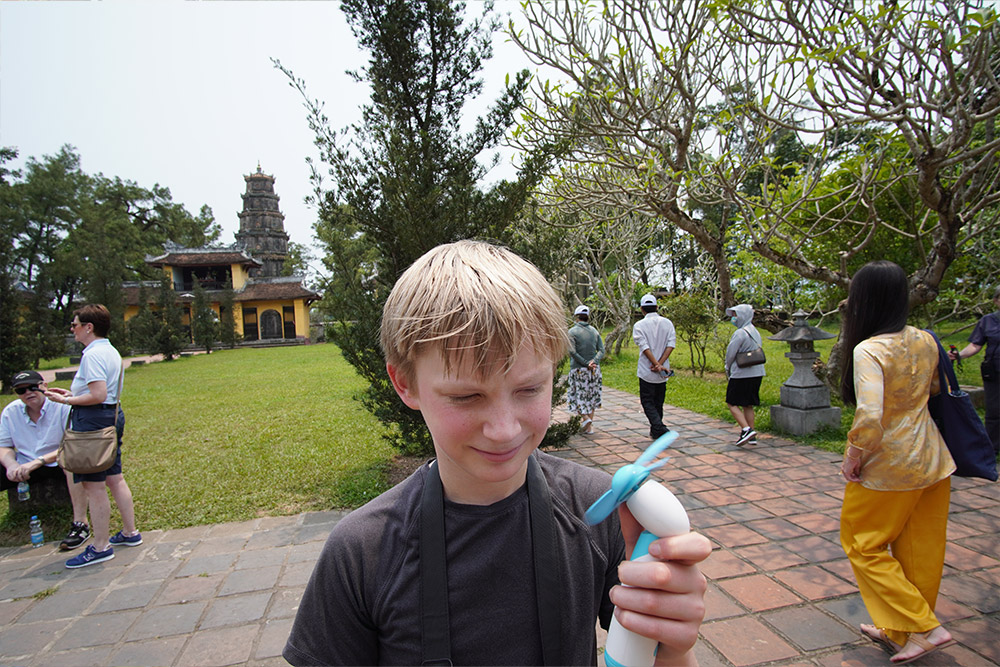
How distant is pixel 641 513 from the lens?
0.79 metres

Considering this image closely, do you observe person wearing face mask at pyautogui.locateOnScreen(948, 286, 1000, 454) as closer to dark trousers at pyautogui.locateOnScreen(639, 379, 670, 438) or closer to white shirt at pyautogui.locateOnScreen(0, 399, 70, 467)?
dark trousers at pyautogui.locateOnScreen(639, 379, 670, 438)

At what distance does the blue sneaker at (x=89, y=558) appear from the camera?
4.11m

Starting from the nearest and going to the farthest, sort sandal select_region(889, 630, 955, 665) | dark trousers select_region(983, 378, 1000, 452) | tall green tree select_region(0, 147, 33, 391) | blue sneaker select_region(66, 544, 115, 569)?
sandal select_region(889, 630, 955, 665), blue sneaker select_region(66, 544, 115, 569), dark trousers select_region(983, 378, 1000, 452), tall green tree select_region(0, 147, 33, 391)

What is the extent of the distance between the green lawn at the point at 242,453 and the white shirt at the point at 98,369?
1548 millimetres

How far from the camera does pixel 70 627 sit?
3.27 meters

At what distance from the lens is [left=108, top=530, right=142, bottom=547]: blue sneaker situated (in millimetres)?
4461

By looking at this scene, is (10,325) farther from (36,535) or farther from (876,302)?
(876,302)

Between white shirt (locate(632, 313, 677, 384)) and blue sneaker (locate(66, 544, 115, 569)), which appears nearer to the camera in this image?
blue sneaker (locate(66, 544, 115, 569))

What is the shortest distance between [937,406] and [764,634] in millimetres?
1503

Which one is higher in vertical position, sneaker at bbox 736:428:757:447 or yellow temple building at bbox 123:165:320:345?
yellow temple building at bbox 123:165:320:345

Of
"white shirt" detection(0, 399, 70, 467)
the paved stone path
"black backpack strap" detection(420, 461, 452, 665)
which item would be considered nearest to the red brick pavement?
the paved stone path

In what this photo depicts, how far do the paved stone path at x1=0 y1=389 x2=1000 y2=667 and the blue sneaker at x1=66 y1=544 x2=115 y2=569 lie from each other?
9 centimetres

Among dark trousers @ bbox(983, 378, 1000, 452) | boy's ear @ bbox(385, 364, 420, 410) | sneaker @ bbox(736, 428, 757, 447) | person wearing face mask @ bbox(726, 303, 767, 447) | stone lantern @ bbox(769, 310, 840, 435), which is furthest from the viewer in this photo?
stone lantern @ bbox(769, 310, 840, 435)

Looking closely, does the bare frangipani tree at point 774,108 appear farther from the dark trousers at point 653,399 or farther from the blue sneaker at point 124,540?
the blue sneaker at point 124,540
